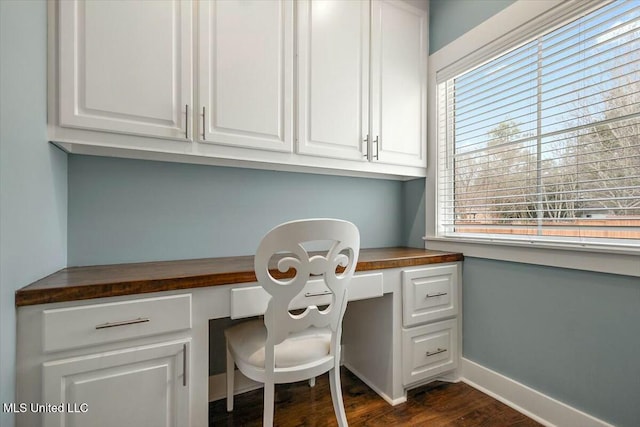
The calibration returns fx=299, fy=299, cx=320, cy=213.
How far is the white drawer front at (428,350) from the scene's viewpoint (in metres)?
1.69

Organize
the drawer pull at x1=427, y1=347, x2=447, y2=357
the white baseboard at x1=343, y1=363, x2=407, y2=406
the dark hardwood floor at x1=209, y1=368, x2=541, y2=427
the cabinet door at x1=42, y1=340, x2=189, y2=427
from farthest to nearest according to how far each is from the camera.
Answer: the drawer pull at x1=427, y1=347, x2=447, y2=357 < the white baseboard at x1=343, y1=363, x2=407, y2=406 < the dark hardwood floor at x1=209, y1=368, x2=541, y2=427 < the cabinet door at x1=42, y1=340, x2=189, y2=427

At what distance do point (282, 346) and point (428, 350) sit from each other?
980 millimetres

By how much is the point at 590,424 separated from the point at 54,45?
9.02ft

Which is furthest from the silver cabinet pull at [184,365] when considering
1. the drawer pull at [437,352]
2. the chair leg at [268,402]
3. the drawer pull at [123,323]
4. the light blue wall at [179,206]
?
the drawer pull at [437,352]

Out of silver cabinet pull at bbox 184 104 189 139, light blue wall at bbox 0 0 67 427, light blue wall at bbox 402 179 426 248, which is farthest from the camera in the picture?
light blue wall at bbox 402 179 426 248

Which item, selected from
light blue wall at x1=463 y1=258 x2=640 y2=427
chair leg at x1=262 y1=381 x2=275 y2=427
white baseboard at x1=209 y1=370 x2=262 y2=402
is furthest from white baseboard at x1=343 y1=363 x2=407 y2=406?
chair leg at x1=262 y1=381 x2=275 y2=427

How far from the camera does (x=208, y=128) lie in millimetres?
1426

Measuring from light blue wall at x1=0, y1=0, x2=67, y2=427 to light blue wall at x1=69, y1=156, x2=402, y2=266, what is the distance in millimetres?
201

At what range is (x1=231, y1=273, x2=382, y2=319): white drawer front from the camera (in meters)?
1.24

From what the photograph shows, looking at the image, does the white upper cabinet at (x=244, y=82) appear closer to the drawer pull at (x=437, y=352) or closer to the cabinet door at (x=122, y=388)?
the cabinet door at (x=122, y=388)

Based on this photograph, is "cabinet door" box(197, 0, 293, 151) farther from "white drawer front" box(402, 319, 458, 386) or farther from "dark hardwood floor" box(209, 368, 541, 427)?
"dark hardwood floor" box(209, 368, 541, 427)

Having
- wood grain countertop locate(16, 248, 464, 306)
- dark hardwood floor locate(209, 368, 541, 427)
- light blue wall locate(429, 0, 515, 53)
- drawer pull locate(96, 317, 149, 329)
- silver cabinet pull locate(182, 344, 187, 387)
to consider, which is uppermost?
light blue wall locate(429, 0, 515, 53)

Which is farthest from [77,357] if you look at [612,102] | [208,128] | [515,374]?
[612,102]

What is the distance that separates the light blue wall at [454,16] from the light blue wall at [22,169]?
6.98ft
